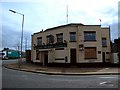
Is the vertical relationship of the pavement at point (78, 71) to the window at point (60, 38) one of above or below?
below

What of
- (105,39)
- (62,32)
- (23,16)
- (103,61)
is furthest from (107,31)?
(23,16)

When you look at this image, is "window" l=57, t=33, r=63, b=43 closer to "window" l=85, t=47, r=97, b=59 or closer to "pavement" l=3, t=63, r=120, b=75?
"window" l=85, t=47, r=97, b=59

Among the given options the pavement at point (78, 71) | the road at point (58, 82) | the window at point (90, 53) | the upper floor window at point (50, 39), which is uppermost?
the upper floor window at point (50, 39)

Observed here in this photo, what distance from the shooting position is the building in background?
39312 millimetres

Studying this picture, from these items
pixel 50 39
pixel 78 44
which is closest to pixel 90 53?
pixel 78 44

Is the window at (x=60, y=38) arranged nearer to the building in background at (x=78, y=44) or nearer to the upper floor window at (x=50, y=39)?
the building in background at (x=78, y=44)

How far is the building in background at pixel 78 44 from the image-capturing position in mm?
39312

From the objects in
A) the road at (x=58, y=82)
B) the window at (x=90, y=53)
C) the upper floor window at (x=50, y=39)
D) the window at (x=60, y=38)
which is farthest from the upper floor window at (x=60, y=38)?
the road at (x=58, y=82)

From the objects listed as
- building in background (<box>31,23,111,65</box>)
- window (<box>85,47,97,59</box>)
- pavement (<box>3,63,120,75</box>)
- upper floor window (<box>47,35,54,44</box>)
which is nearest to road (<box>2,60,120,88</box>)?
pavement (<box>3,63,120,75</box>)

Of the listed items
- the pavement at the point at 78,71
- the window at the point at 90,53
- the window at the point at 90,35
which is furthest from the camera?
the window at the point at 90,35

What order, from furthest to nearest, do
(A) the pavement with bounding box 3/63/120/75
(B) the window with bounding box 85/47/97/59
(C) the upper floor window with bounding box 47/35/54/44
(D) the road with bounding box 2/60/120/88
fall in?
(C) the upper floor window with bounding box 47/35/54/44 < (B) the window with bounding box 85/47/97/59 < (A) the pavement with bounding box 3/63/120/75 < (D) the road with bounding box 2/60/120/88

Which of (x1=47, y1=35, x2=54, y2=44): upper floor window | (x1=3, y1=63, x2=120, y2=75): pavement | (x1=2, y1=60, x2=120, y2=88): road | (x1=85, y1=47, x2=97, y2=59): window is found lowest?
(x1=3, y1=63, x2=120, y2=75): pavement

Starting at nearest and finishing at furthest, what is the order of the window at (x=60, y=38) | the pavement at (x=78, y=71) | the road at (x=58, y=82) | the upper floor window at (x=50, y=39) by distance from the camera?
1. the road at (x=58, y=82)
2. the pavement at (x=78, y=71)
3. the window at (x=60, y=38)
4. the upper floor window at (x=50, y=39)

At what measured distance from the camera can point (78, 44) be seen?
3956 centimetres
